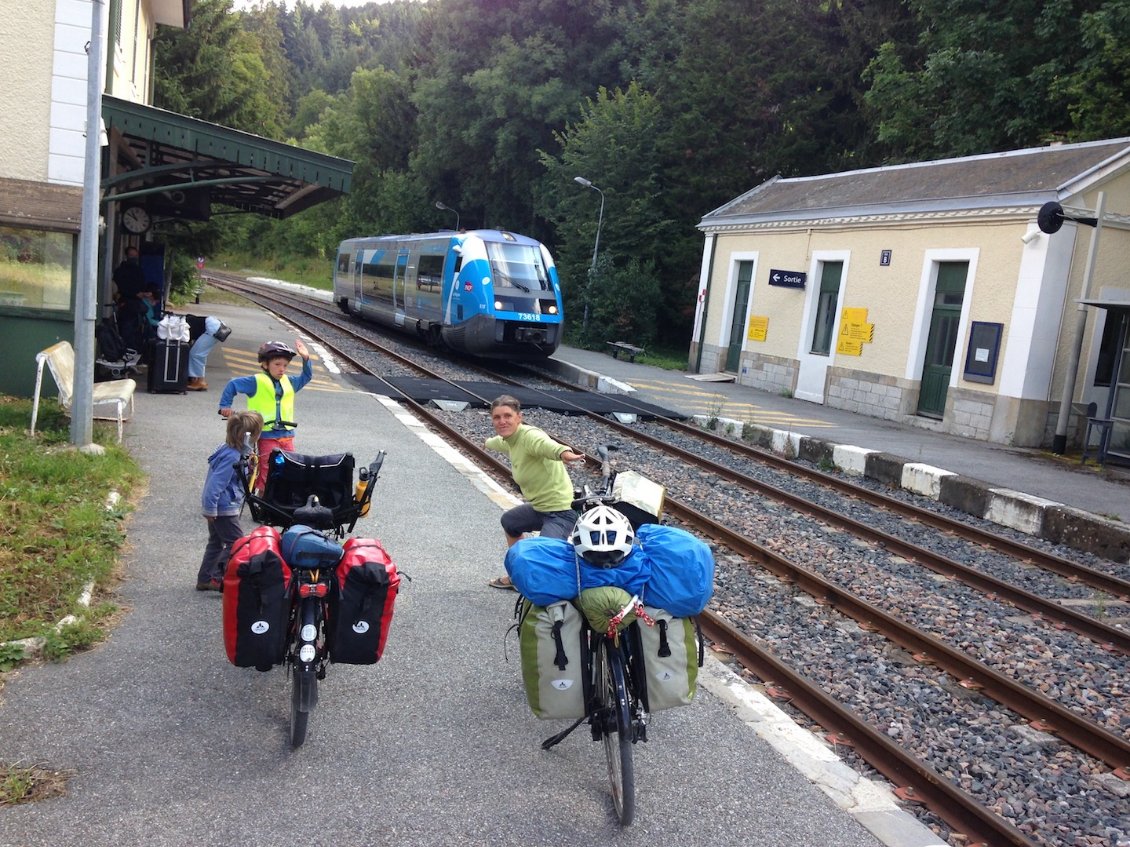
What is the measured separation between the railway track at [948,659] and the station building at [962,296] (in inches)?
272

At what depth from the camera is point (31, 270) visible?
11086 mm

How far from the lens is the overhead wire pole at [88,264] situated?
898 cm

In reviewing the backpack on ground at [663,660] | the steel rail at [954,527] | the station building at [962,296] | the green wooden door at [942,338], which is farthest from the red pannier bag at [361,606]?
the green wooden door at [942,338]

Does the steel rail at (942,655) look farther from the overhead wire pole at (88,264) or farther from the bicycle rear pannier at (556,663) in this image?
the overhead wire pole at (88,264)

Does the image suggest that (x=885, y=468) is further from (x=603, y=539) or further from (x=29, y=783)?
(x=29, y=783)

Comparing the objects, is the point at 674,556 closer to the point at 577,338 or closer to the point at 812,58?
the point at 577,338

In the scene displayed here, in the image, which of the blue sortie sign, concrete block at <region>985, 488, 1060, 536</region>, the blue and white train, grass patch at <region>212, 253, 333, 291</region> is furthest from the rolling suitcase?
grass patch at <region>212, 253, 333, 291</region>

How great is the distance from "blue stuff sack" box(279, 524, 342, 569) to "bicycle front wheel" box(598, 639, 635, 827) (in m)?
1.21

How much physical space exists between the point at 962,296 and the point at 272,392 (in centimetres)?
1537

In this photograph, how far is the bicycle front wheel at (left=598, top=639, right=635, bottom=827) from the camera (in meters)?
3.89

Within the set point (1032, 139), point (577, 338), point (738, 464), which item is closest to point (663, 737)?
point (738, 464)

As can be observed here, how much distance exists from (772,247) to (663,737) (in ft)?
68.8

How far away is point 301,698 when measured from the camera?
4.18 meters

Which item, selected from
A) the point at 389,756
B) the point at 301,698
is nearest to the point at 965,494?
the point at 389,756
